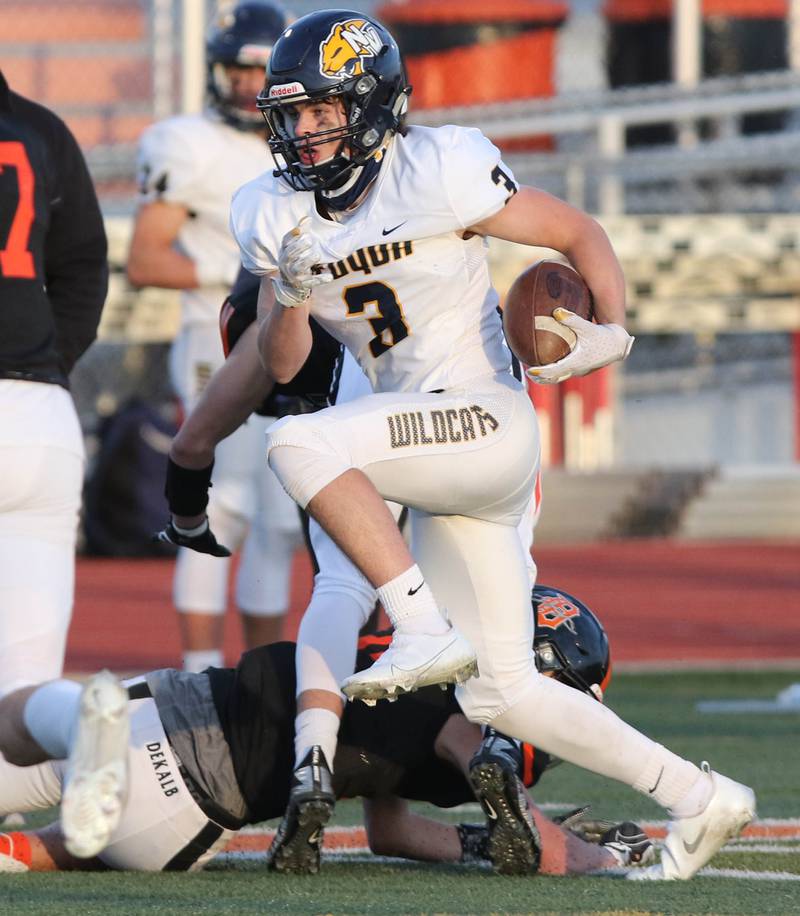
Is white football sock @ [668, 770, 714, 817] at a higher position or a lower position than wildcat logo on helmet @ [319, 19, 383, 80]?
lower

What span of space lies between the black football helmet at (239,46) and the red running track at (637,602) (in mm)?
2638

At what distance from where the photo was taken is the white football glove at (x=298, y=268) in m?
3.49

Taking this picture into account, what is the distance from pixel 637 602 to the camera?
426 inches

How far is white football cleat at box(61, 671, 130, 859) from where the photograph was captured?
114 inches

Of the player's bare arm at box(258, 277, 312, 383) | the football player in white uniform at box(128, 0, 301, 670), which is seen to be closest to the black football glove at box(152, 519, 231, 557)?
the player's bare arm at box(258, 277, 312, 383)

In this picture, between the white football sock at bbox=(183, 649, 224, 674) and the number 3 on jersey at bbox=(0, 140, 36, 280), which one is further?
the white football sock at bbox=(183, 649, 224, 674)

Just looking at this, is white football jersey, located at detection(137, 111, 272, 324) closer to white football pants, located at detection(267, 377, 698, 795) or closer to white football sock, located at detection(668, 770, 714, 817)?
white football pants, located at detection(267, 377, 698, 795)

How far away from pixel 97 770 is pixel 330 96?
144 centimetres

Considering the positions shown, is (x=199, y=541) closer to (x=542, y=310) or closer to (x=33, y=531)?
(x=33, y=531)

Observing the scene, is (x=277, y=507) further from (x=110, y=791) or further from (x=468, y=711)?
(x=110, y=791)

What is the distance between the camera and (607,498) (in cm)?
1481

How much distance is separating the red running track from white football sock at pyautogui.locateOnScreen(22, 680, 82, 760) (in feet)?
14.8

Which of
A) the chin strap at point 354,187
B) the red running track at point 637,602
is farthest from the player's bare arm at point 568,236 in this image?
the red running track at point 637,602

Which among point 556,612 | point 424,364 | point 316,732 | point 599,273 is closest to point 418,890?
point 316,732
